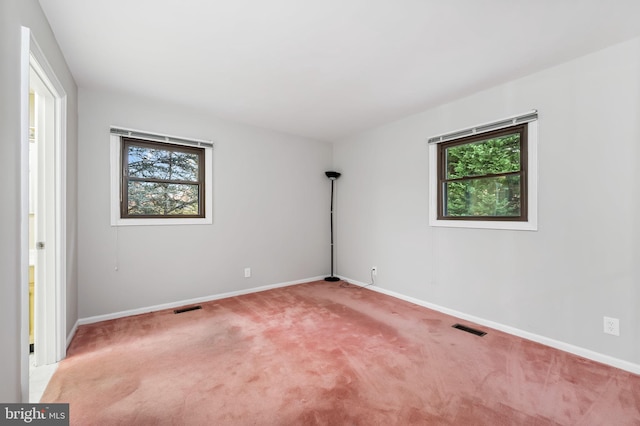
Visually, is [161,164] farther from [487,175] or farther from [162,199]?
[487,175]

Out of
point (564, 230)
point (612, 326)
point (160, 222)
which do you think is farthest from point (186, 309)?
point (612, 326)

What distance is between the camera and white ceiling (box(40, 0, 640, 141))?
73.1 inches

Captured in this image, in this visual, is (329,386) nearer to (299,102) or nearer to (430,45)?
(430,45)

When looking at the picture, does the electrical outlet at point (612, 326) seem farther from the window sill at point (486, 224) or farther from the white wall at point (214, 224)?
the white wall at point (214, 224)

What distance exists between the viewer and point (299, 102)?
3.37 metres

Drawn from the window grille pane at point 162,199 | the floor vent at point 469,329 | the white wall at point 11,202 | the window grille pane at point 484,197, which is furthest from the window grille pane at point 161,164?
the floor vent at point 469,329

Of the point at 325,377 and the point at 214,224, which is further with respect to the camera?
the point at 214,224

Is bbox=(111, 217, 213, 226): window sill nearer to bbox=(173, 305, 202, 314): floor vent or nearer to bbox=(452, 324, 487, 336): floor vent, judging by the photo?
bbox=(173, 305, 202, 314): floor vent

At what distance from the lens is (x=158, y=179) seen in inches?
138

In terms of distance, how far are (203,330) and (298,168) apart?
275cm

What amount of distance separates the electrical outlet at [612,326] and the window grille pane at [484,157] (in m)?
1.44

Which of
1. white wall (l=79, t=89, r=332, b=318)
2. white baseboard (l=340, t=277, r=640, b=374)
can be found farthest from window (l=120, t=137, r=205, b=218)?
white baseboard (l=340, t=277, r=640, b=374)

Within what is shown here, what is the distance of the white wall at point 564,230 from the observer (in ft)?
7.26

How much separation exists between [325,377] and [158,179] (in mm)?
2930
